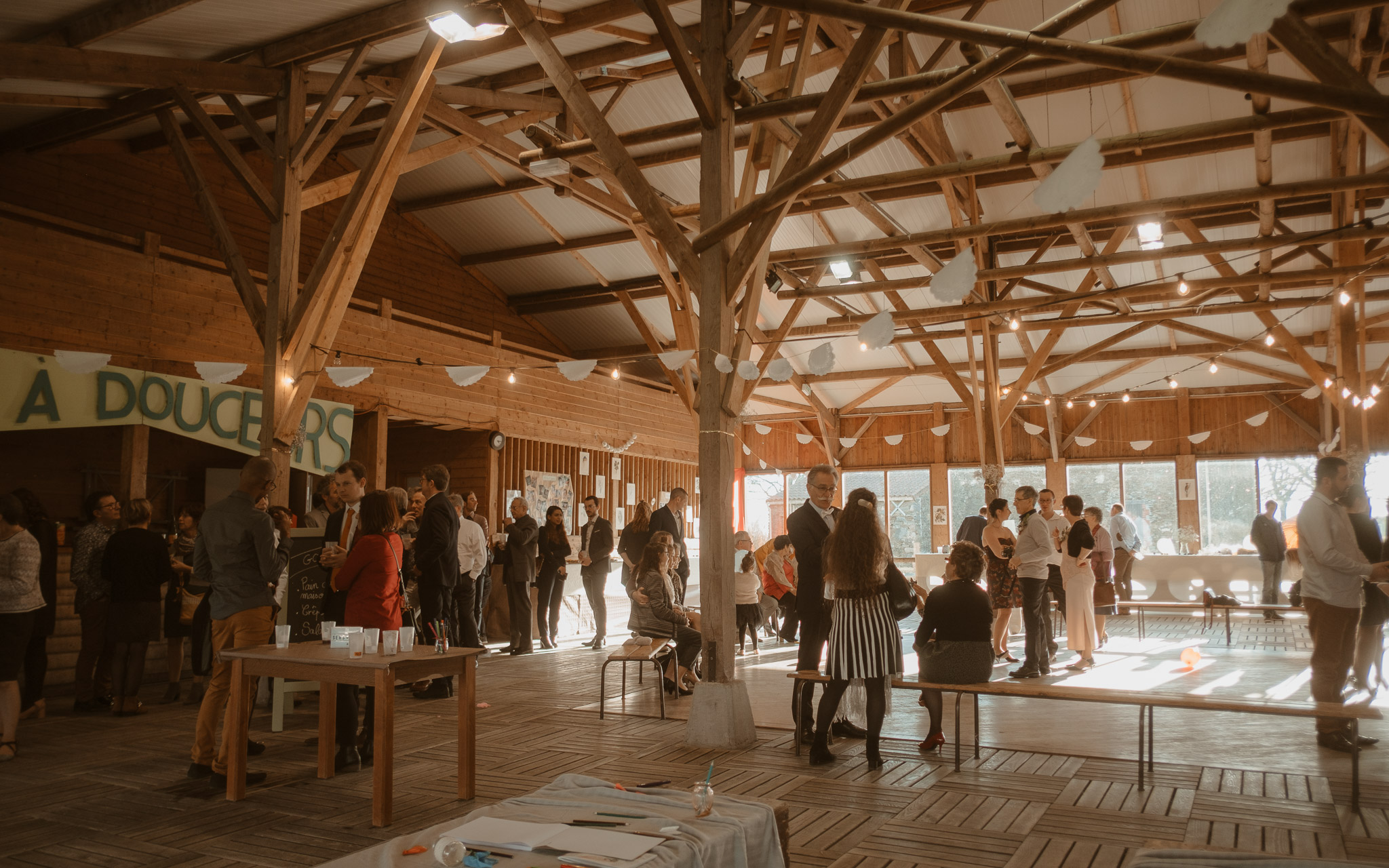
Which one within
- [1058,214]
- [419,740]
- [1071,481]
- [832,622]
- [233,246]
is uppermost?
[1058,214]

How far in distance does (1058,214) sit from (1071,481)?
11.0 m

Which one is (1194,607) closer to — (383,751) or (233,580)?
(383,751)

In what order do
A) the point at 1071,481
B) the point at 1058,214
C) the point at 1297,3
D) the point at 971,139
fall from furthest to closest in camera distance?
the point at 1071,481 → the point at 971,139 → the point at 1058,214 → the point at 1297,3

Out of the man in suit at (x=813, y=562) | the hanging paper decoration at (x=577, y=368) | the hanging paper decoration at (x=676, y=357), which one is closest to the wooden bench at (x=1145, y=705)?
the man in suit at (x=813, y=562)

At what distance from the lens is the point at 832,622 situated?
5004 mm

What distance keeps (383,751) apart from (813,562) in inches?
105

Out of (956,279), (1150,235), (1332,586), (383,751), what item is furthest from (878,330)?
(1150,235)

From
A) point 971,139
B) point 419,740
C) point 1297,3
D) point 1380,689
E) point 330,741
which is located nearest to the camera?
→ point 1297,3

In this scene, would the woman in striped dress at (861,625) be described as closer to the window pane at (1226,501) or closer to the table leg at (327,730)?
the table leg at (327,730)

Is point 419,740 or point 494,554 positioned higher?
Answer: point 494,554

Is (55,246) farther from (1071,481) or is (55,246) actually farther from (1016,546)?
(1071,481)

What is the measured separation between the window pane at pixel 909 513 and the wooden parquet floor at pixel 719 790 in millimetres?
15180

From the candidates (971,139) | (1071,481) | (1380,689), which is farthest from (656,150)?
(1071,481)

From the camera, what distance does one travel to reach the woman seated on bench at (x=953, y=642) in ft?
17.0
